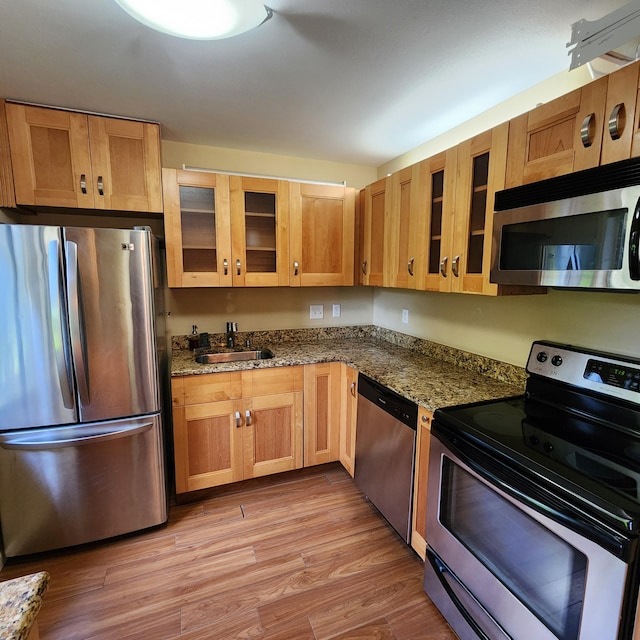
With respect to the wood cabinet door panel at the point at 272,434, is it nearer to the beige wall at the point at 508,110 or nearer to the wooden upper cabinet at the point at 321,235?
the wooden upper cabinet at the point at 321,235

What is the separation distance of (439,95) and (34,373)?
245cm

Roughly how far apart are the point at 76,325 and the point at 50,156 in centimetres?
100

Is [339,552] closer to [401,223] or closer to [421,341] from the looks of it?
[421,341]

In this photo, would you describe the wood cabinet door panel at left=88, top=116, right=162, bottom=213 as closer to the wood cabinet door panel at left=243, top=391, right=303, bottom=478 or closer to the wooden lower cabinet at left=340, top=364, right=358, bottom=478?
the wood cabinet door panel at left=243, top=391, right=303, bottom=478

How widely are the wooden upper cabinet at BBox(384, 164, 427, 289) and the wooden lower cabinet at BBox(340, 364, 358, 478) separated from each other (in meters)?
0.68

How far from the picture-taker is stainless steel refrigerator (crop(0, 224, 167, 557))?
163 centimetres

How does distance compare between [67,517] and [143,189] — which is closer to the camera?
[67,517]

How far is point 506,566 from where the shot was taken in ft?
3.91

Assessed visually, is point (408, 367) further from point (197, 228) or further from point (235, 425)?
point (197, 228)

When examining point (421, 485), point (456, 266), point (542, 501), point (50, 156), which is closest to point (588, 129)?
point (456, 266)

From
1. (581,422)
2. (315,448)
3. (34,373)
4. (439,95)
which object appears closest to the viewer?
(581,422)

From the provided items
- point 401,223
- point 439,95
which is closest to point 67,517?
point 401,223

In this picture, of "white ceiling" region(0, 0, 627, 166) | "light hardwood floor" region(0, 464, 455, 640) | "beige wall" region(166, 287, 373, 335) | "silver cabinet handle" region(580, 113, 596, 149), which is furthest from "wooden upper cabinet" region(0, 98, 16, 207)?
"silver cabinet handle" region(580, 113, 596, 149)

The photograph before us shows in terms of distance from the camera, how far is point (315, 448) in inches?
97.7
